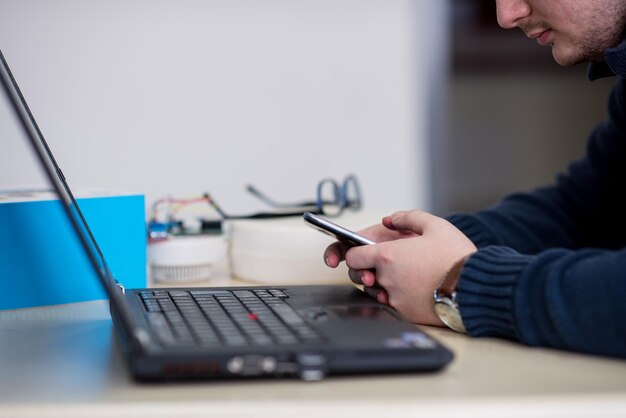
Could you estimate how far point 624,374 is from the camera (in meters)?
0.59

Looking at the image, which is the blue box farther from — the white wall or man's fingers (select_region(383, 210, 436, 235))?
the white wall

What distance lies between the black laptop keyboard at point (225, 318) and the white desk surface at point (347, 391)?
0.11ft

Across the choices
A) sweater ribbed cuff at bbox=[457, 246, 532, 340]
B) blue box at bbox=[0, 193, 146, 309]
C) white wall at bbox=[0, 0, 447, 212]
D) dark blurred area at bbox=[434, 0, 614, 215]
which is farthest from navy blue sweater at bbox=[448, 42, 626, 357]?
dark blurred area at bbox=[434, 0, 614, 215]

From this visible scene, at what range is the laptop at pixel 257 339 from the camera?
540 millimetres

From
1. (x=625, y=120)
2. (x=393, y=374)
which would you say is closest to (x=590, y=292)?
(x=393, y=374)

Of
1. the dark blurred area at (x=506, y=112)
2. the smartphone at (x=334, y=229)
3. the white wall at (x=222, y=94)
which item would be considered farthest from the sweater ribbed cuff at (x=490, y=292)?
the dark blurred area at (x=506, y=112)

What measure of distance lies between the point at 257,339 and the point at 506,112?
2.80 m

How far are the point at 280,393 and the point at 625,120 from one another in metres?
0.94

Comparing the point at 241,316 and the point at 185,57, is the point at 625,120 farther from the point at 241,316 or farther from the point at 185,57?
the point at 185,57

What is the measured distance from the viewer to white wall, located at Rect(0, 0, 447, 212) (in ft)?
6.28

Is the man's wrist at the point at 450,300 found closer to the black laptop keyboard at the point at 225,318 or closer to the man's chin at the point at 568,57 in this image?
the black laptop keyboard at the point at 225,318

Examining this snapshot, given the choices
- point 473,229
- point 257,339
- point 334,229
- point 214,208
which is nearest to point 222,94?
point 214,208

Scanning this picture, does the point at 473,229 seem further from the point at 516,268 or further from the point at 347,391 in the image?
the point at 347,391

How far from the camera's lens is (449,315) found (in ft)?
2.38
